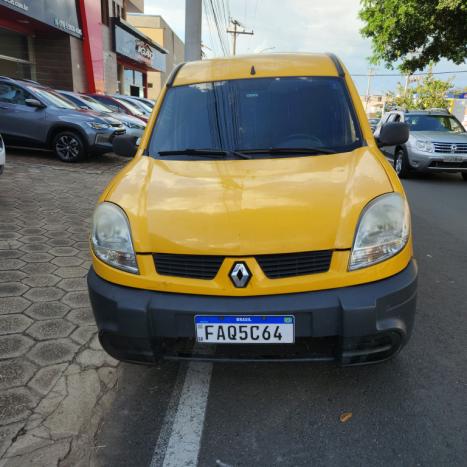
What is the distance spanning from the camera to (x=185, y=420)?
7.22 ft

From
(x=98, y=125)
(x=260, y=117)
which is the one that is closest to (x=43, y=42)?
(x=98, y=125)

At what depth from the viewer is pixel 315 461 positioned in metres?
1.94

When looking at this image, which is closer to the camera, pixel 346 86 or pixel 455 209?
pixel 346 86

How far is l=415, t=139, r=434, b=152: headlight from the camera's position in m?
9.30

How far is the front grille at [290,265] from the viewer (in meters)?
2.06

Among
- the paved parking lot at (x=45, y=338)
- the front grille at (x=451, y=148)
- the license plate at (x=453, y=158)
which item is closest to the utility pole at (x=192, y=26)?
the front grille at (x=451, y=148)

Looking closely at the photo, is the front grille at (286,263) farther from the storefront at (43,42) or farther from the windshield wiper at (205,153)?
the storefront at (43,42)

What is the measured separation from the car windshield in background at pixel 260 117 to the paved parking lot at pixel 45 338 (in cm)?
140

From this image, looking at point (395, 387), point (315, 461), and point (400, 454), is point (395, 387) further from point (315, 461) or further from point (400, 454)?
point (315, 461)

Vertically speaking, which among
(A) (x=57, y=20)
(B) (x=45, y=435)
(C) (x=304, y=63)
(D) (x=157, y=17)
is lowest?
(B) (x=45, y=435)

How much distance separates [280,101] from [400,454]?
7.74 feet

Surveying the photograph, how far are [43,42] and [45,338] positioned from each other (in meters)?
18.9

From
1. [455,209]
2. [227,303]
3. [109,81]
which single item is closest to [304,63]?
[227,303]

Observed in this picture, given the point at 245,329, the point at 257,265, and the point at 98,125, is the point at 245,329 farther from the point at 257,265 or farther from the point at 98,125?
the point at 98,125
